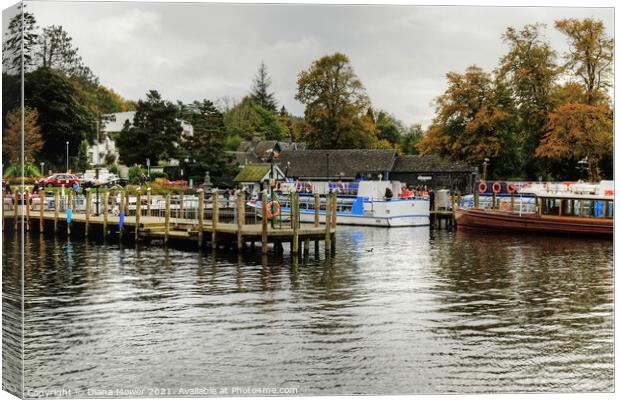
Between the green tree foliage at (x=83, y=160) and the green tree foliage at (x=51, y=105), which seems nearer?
the green tree foliage at (x=51, y=105)

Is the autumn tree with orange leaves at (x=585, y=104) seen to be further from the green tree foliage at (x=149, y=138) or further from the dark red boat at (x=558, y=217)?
the green tree foliage at (x=149, y=138)

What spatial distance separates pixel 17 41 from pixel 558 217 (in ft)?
86.8

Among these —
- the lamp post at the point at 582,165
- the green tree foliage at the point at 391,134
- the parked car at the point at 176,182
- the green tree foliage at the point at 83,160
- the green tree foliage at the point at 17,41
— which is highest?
the green tree foliage at the point at 391,134

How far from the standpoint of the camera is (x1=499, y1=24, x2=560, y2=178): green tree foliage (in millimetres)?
18125

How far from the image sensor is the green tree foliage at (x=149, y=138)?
45688 mm

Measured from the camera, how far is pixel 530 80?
25078 millimetres

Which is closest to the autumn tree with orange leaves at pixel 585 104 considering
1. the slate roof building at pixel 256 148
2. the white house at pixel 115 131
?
the slate roof building at pixel 256 148

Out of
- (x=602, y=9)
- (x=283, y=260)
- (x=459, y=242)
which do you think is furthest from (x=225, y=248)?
(x=602, y=9)

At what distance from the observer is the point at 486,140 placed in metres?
32.0

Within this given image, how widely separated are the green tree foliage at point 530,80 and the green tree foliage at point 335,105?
3.67m

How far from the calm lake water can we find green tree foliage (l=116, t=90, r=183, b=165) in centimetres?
2046

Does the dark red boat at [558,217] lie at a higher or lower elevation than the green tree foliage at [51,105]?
lower

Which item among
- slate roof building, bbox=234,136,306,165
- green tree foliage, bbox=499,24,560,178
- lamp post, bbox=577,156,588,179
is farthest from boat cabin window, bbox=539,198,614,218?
slate roof building, bbox=234,136,306,165

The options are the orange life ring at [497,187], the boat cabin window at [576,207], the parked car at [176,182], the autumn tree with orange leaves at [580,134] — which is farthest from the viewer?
the parked car at [176,182]
